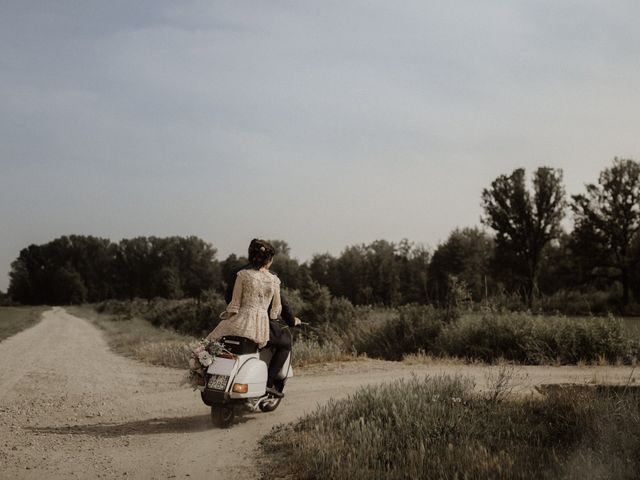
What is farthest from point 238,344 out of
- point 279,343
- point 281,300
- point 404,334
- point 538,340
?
point 404,334

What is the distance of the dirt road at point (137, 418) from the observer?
622 centimetres

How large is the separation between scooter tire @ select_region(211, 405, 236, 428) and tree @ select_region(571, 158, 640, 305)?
35.8m

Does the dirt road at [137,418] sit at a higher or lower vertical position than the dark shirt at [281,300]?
lower

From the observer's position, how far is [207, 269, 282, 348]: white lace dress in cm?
757

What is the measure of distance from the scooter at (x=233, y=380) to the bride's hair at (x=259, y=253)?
101 cm

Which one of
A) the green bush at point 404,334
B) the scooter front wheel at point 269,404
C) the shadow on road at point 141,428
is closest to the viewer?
the shadow on road at point 141,428

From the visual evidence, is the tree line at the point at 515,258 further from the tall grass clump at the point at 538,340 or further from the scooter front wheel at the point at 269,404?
the scooter front wheel at the point at 269,404

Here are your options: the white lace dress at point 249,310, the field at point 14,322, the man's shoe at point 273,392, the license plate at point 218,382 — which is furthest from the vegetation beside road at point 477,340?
the field at point 14,322

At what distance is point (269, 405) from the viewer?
851 centimetres

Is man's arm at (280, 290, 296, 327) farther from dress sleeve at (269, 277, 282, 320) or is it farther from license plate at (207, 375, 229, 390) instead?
license plate at (207, 375, 229, 390)

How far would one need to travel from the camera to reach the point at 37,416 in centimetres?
884

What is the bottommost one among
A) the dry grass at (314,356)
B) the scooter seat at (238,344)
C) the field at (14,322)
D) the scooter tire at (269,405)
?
→ the field at (14,322)

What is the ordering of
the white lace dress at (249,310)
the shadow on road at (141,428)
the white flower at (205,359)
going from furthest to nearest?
the shadow on road at (141,428)
the white lace dress at (249,310)
the white flower at (205,359)

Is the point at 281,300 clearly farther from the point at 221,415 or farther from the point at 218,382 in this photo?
the point at 221,415
